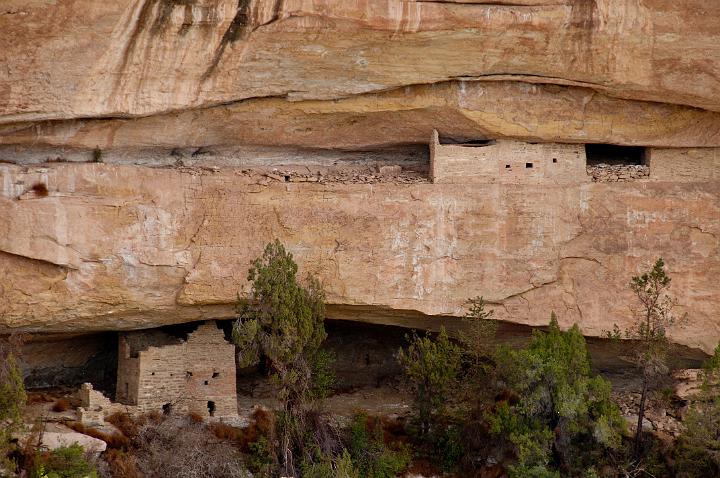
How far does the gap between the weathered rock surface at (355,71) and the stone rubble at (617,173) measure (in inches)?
20.1

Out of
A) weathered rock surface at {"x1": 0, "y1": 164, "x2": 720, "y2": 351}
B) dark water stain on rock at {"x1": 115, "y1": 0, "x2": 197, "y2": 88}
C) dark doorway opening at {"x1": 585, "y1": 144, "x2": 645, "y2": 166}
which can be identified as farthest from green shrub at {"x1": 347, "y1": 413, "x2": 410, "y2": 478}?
dark water stain on rock at {"x1": 115, "y1": 0, "x2": 197, "y2": 88}

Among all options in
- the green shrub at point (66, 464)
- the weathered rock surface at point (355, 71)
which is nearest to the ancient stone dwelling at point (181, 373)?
the green shrub at point (66, 464)

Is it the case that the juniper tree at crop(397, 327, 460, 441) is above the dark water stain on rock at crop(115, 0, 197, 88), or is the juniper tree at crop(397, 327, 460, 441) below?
below

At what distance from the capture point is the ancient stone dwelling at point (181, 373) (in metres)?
22.0

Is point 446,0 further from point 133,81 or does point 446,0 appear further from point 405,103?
point 133,81

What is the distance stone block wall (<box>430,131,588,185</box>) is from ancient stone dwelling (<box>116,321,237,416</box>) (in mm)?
4235

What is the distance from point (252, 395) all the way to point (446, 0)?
23.8 feet

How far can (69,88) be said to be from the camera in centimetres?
1994

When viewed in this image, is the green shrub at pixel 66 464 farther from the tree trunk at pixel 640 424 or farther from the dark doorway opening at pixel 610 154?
the dark doorway opening at pixel 610 154

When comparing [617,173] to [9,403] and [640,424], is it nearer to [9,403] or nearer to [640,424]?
[640,424]

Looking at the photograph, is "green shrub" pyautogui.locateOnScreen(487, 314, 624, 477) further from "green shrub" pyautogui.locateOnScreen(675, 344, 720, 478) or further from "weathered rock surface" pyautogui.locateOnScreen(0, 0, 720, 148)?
"weathered rock surface" pyautogui.locateOnScreen(0, 0, 720, 148)

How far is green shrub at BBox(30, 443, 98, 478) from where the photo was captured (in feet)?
63.4

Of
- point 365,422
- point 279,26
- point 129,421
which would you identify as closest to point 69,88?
point 279,26

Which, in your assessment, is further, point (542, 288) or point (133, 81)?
point (542, 288)
